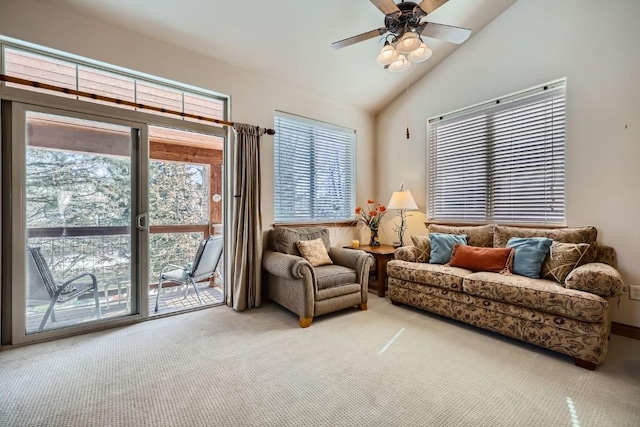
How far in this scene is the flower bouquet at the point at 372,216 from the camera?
14.5 ft

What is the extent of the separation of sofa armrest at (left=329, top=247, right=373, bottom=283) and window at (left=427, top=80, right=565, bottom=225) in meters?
1.42

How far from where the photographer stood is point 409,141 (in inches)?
173

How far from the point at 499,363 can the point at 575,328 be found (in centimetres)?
61

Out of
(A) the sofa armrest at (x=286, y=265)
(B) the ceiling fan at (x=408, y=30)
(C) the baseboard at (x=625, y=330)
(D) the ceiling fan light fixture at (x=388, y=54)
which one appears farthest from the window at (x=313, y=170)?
(C) the baseboard at (x=625, y=330)

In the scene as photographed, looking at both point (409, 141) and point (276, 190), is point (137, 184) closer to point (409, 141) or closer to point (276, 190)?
point (276, 190)

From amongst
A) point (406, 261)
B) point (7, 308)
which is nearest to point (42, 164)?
point (7, 308)

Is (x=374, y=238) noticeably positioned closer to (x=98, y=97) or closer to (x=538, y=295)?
(x=538, y=295)

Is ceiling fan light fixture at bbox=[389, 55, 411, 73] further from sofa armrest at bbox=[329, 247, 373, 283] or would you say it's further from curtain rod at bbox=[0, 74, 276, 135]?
sofa armrest at bbox=[329, 247, 373, 283]

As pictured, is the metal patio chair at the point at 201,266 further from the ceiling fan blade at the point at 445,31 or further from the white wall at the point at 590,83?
the white wall at the point at 590,83

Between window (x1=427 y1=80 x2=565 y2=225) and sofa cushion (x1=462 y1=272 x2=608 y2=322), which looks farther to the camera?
window (x1=427 y1=80 x2=565 y2=225)

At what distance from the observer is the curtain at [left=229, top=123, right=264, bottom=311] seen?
10.9 feet

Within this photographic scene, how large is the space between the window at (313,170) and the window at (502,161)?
129 cm

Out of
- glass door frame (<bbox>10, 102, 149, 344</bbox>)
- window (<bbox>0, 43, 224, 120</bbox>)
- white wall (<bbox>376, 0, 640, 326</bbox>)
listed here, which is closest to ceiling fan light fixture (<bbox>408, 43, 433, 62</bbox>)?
white wall (<bbox>376, 0, 640, 326</bbox>)

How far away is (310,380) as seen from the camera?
1917 mm
